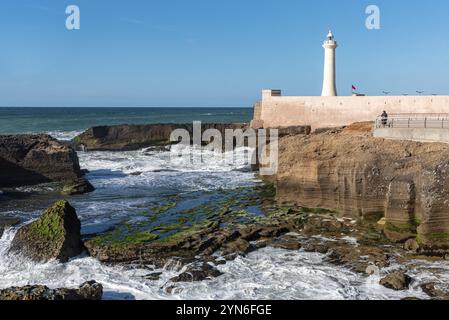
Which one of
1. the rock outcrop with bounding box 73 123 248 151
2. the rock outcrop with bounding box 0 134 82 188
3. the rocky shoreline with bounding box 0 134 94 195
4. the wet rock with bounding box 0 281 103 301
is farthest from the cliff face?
the rock outcrop with bounding box 73 123 248 151

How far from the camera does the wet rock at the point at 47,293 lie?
6871 mm

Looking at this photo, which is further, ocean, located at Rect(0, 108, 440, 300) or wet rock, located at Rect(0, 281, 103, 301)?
ocean, located at Rect(0, 108, 440, 300)

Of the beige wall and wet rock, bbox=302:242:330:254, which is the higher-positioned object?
the beige wall

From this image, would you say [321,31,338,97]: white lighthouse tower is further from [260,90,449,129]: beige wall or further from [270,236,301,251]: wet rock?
[270,236,301,251]: wet rock

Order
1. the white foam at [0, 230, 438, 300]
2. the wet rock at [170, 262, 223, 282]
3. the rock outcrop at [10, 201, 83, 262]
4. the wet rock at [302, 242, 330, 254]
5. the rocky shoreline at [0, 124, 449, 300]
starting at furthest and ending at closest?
the wet rock at [302, 242, 330, 254] → the rock outcrop at [10, 201, 83, 262] → the rocky shoreline at [0, 124, 449, 300] → the wet rock at [170, 262, 223, 282] → the white foam at [0, 230, 438, 300]

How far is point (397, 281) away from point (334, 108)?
20457mm

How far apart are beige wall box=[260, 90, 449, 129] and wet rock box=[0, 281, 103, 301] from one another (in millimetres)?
20424

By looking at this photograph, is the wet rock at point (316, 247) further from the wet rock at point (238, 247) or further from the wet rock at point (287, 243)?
the wet rock at point (238, 247)

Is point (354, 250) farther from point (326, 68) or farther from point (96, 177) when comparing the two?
point (326, 68)

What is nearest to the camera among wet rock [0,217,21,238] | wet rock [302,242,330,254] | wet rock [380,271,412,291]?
wet rock [380,271,412,291]

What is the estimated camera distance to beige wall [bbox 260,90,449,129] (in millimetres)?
23923

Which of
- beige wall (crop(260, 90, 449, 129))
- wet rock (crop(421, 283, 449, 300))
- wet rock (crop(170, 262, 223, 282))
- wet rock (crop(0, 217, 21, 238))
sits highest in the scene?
beige wall (crop(260, 90, 449, 129))

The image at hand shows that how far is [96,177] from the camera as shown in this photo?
21.2 m

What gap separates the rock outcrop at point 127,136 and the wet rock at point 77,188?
46.2ft
